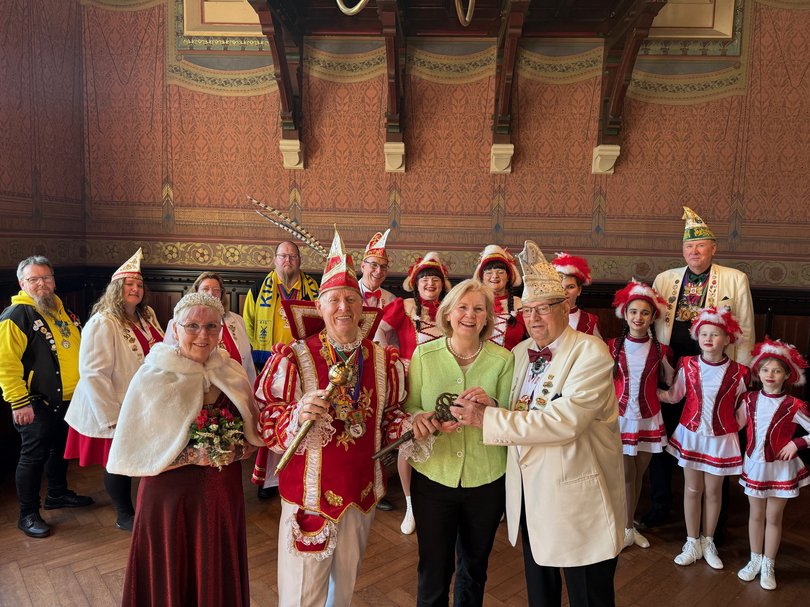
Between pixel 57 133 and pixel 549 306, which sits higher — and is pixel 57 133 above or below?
above

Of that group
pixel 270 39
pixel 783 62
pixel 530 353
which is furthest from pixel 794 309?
pixel 270 39

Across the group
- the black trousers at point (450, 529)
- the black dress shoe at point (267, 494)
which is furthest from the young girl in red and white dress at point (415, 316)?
the black trousers at point (450, 529)

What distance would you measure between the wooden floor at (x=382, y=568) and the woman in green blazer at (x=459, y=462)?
779mm

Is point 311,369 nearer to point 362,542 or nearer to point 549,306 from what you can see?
point 362,542

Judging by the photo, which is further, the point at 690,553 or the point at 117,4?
the point at 117,4

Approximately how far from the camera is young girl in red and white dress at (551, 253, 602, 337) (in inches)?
128

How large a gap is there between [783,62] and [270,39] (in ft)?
14.0

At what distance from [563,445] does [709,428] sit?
5.39 feet

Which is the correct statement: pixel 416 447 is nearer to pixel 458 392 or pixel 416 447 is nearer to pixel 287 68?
pixel 458 392

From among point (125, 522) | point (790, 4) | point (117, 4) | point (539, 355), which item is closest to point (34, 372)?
point (125, 522)

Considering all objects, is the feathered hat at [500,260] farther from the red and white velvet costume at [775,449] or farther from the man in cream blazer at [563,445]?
the red and white velvet costume at [775,449]

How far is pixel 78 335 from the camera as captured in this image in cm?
335

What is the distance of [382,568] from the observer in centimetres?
284

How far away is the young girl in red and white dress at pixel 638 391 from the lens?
3.12 m
